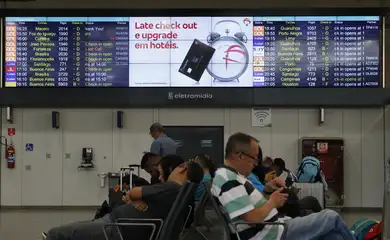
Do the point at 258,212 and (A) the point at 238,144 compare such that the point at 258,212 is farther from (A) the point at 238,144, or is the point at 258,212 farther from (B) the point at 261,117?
(B) the point at 261,117

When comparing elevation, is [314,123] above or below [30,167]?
above

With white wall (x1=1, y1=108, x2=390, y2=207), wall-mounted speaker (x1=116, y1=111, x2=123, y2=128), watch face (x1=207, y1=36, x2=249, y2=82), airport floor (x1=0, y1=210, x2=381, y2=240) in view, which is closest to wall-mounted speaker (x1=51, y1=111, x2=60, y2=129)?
white wall (x1=1, y1=108, x2=390, y2=207)

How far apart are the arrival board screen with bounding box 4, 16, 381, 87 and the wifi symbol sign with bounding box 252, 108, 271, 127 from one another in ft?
1.90

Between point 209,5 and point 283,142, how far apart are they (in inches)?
115

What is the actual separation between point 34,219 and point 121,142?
205cm

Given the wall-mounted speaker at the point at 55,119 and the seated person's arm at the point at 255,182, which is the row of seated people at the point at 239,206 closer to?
the seated person's arm at the point at 255,182

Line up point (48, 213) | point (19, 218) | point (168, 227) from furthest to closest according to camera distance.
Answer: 1. point (48, 213)
2. point (19, 218)
3. point (168, 227)

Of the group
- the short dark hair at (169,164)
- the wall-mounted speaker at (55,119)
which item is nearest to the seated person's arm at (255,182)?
the short dark hair at (169,164)

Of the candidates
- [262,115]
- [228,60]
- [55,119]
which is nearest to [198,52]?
[228,60]

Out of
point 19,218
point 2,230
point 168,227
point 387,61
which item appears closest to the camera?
point 168,227

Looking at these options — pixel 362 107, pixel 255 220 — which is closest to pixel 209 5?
pixel 362 107

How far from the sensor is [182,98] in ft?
26.4

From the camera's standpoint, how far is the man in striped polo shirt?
8.82 ft

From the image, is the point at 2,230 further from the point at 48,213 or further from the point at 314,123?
the point at 314,123
